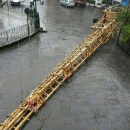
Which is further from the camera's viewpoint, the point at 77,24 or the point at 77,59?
the point at 77,24

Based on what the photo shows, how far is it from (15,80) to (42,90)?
2.29 m

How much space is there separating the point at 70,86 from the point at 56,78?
2.76 ft

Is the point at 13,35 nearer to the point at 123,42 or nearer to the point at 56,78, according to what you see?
the point at 56,78

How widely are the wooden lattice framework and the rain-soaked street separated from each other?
0.31 m

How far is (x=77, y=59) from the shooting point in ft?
41.4

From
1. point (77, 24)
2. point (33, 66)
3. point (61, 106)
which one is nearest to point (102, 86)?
point (61, 106)

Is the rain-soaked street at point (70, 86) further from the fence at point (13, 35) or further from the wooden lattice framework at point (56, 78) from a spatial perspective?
the fence at point (13, 35)

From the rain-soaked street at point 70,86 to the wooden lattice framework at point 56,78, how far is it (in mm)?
307

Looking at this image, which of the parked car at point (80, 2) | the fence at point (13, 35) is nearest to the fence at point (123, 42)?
the fence at point (13, 35)

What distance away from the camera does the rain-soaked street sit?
804 cm

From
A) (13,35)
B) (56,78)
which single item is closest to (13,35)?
(13,35)

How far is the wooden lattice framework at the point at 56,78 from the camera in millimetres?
7445

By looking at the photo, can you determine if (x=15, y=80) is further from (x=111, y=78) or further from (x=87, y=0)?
(x=87, y=0)

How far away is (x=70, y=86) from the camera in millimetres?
10289
